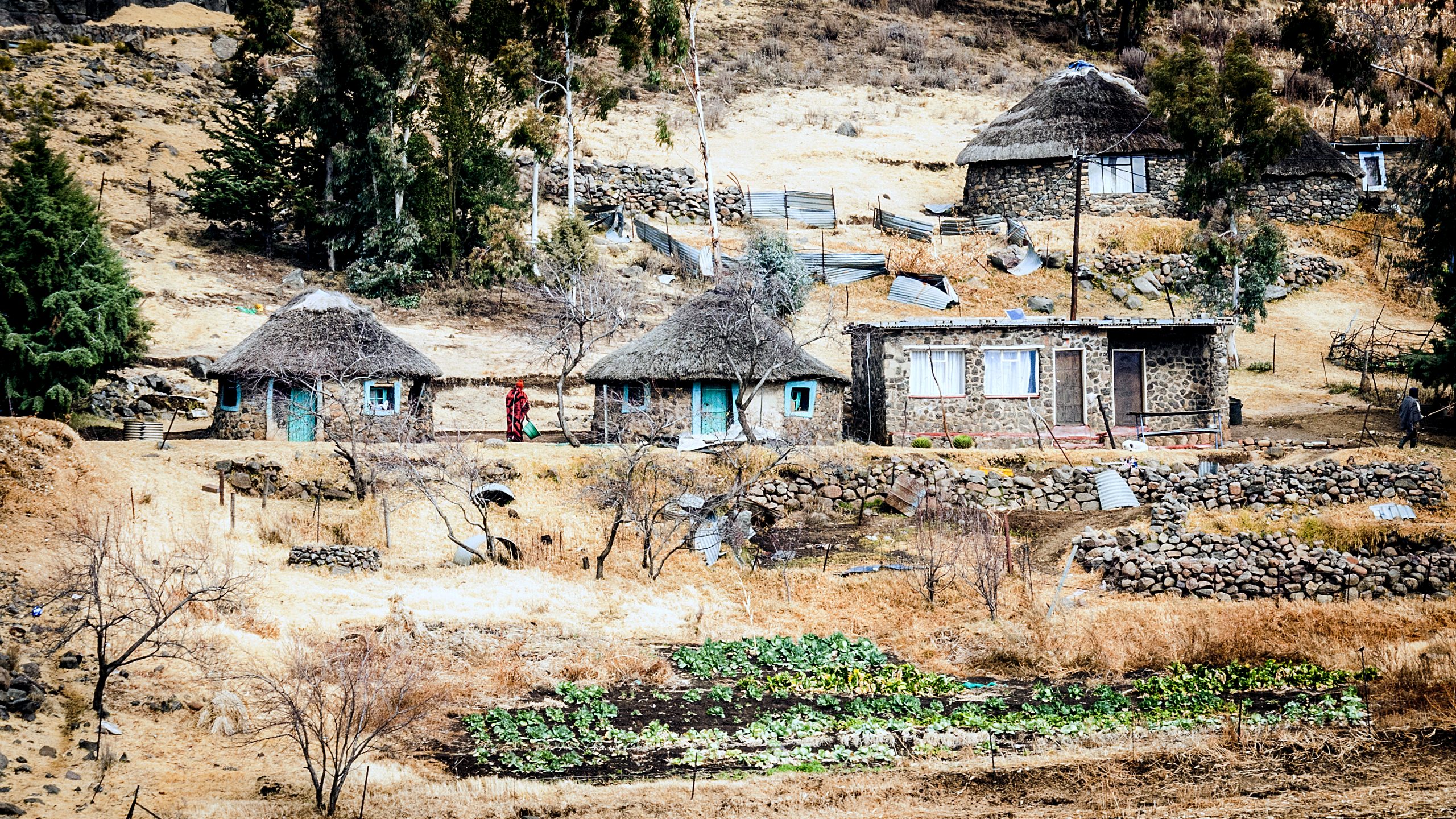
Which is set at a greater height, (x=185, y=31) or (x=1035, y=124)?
(x=185, y=31)

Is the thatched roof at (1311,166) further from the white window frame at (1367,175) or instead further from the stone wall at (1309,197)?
the white window frame at (1367,175)

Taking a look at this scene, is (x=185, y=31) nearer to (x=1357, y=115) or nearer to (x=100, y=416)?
(x=100, y=416)

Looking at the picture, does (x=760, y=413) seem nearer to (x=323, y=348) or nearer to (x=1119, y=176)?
(x=323, y=348)

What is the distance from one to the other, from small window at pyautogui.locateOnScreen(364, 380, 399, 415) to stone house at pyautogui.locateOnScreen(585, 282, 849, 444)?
4195 millimetres

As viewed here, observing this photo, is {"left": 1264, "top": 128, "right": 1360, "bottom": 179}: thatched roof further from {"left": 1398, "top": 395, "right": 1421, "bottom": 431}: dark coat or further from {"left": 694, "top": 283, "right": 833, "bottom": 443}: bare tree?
{"left": 694, "top": 283, "right": 833, "bottom": 443}: bare tree

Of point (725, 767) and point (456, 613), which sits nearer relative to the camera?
point (725, 767)

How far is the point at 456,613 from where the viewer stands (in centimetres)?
1856

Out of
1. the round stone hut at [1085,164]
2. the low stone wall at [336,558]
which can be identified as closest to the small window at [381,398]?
the low stone wall at [336,558]

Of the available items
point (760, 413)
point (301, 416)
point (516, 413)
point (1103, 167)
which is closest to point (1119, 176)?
point (1103, 167)

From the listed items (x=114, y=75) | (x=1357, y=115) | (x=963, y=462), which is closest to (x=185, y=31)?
(x=114, y=75)

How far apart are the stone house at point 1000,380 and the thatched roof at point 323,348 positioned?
33.0 ft

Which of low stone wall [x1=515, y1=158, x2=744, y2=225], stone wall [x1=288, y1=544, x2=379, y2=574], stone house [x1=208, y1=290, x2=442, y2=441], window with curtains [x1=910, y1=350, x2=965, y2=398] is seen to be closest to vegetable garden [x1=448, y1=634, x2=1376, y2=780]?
stone wall [x1=288, y1=544, x2=379, y2=574]

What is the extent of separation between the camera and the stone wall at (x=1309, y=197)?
46.2 m

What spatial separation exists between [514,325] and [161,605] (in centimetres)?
2348
